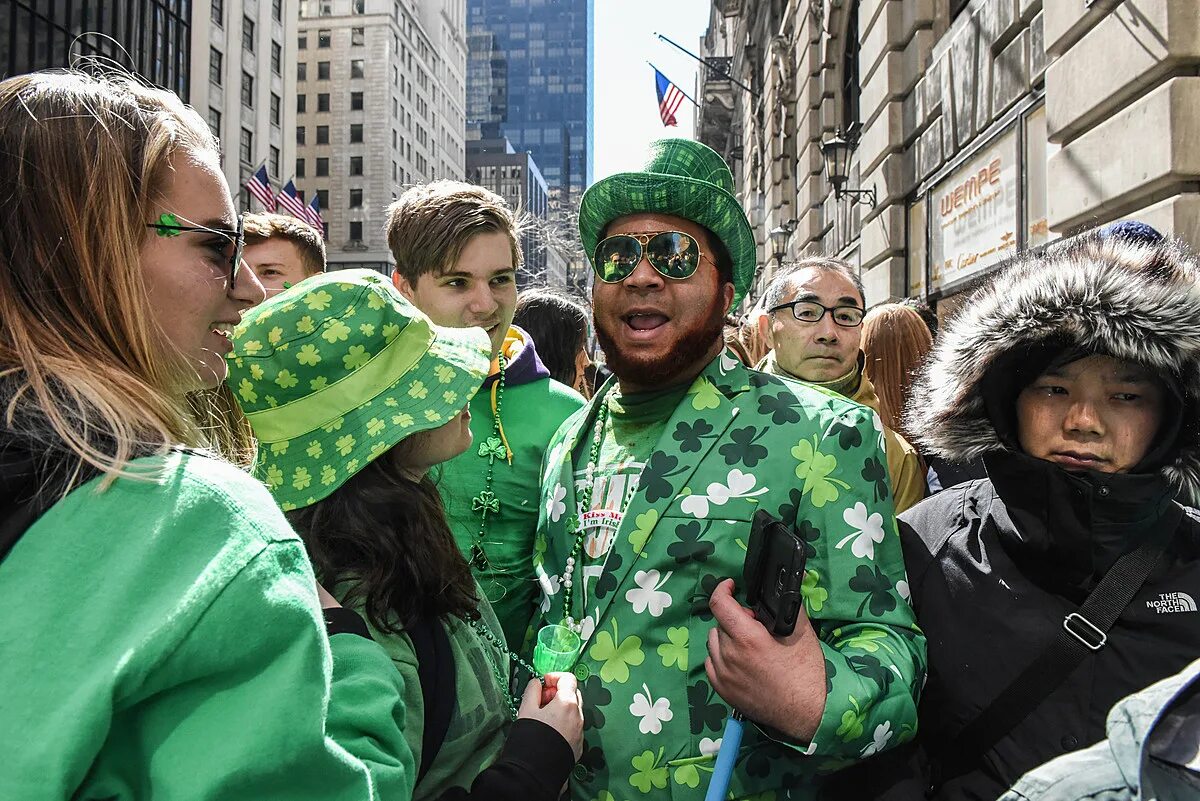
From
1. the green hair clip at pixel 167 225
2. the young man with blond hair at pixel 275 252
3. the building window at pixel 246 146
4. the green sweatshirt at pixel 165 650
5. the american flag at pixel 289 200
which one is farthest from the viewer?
the building window at pixel 246 146

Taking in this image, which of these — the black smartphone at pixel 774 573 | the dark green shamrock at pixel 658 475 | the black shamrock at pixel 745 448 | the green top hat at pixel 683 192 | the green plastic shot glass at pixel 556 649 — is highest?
the green top hat at pixel 683 192

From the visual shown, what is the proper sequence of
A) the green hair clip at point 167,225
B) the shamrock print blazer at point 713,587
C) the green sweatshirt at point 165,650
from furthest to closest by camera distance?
the shamrock print blazer at point 713,587 < the green hair clip at point 167,225 < the green sweatshirt at point 165,650

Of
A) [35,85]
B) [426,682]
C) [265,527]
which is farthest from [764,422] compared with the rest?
[35,85]

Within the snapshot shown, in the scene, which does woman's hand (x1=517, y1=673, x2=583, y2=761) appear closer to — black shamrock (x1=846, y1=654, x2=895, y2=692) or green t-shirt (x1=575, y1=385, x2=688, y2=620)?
green t-shirt (x1=575, y1=385, x2=688, y2=620)

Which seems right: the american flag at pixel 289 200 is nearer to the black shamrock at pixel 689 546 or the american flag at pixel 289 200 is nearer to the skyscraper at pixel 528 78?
the black shamrock at pixel 689 546

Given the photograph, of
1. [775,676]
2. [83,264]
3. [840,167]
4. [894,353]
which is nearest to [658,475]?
[775,676]

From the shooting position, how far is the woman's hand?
1.83 metres

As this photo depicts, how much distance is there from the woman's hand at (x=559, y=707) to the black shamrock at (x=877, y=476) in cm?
81

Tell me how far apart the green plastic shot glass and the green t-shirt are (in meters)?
0.14

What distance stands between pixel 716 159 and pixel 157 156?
155cm

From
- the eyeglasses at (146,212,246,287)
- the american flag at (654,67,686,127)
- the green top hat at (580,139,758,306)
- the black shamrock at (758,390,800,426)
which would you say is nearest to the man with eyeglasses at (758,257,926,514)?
the green top hat at (580,139,758,306)

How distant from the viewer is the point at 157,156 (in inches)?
48.1

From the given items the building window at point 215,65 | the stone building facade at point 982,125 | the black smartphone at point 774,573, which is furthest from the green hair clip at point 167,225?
the building window at point 215,65

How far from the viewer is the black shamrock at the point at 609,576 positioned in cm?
212
